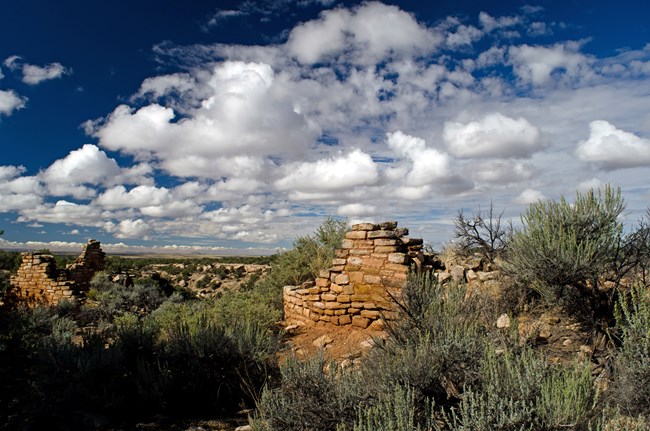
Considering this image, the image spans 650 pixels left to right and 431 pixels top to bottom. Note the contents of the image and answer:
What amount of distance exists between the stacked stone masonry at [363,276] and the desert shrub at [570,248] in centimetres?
215

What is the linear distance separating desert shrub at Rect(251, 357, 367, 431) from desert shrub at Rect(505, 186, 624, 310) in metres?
3.23

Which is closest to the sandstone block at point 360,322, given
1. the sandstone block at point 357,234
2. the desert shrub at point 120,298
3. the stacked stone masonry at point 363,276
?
the stacked stone masonry at point 363,276

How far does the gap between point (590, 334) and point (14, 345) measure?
8420mm

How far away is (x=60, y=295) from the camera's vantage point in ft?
51.4

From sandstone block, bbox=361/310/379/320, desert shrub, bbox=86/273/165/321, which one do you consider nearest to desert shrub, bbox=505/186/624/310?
sandstone block, bbox=361/310/379/320

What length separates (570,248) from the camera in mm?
4961

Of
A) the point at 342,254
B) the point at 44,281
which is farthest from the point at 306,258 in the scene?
the point at 44,281

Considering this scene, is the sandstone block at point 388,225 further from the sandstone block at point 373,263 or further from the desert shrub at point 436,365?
the desert shrub at point 436,365

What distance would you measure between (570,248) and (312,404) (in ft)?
12.6

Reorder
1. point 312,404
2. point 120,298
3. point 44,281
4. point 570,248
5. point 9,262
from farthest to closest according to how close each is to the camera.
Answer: point 9,262 → point 44,281 → point 120,298 → point 570,248 → point 312,404

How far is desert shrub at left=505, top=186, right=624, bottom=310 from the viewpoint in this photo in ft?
16.4

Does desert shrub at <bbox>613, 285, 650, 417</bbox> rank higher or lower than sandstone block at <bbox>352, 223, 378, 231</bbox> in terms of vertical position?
lower

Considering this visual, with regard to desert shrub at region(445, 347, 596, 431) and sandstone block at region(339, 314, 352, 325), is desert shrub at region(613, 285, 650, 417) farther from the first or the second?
sandstone block at region(339, 314, 352, 325)

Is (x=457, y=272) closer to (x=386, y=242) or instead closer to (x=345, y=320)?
(x=386, y=242)
